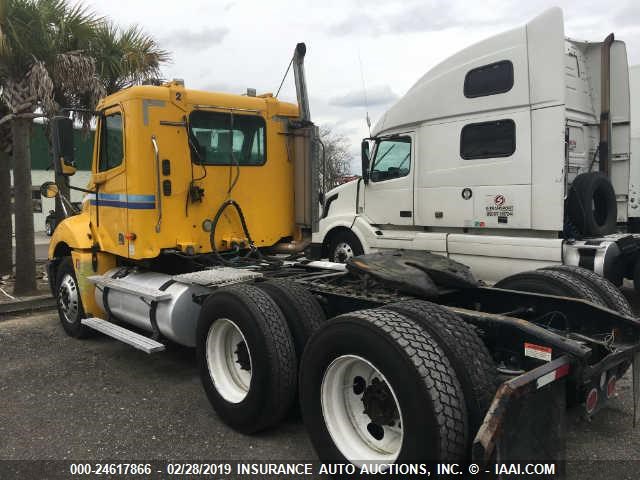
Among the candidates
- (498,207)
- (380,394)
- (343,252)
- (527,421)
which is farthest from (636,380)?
(343,252)

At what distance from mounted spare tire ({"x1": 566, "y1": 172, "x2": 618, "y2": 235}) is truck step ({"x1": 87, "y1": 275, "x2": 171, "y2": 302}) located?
505cm

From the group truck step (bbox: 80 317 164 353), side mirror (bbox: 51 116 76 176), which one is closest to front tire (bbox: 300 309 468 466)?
truck step (bbox: 80 317 164 353)

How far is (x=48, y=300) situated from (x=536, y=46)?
770cm

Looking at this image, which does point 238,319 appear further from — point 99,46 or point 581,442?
point 99,46

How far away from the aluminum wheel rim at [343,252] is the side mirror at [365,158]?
1.16 meters

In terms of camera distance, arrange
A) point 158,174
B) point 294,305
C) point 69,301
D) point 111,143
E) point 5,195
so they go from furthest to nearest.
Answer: point 5,195, point 69,301, point 111,143, point 158,174, point 294,305

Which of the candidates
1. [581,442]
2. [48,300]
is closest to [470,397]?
[581,442]

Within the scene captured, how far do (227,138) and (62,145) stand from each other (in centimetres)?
163

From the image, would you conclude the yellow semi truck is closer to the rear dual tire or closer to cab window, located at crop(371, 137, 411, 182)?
the rear dual tire

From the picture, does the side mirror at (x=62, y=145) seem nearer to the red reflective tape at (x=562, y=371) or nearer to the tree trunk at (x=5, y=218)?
the tree trunk at (x=5, y=218)

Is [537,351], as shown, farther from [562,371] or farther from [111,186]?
[111,186]

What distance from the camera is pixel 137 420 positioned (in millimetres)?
4047

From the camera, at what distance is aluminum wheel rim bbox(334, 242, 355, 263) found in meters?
9.19

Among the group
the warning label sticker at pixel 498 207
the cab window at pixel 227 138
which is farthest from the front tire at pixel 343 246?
the cab window at pixel 227 138
